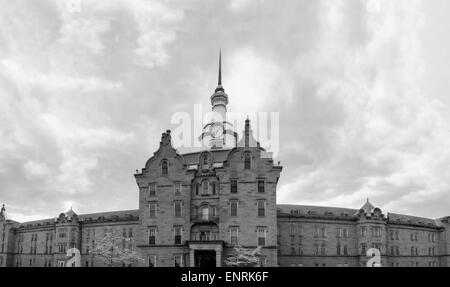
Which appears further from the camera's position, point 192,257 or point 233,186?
point 233,186

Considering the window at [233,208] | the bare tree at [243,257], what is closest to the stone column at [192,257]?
the bare tree at [243,257]

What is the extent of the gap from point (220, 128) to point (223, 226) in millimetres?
38104

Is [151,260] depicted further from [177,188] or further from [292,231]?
[292,231]

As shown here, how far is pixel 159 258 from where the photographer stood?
54.3 metres

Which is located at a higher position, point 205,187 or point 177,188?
point 205,187

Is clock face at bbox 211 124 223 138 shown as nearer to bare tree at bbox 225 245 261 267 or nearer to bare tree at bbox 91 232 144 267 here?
bare tree at bbox 91 232 144 267

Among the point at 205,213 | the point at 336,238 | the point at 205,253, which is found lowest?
the point at 205,253

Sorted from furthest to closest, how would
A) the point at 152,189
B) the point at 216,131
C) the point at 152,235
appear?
the point at 216,131
the point at 152,189
the point at 152,235

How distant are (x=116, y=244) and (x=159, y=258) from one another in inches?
856

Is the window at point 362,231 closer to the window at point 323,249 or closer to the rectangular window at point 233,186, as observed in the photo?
the window at point 323,249

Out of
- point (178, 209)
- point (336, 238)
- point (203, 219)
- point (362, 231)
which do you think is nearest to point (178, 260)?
point (203, 219)

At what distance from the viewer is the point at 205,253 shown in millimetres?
52312

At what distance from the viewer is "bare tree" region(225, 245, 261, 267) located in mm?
50625
